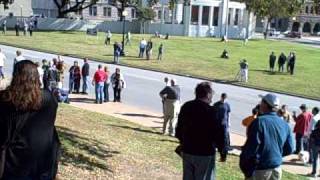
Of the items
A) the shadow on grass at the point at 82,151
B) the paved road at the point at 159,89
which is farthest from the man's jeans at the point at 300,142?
the shadow on grass at the point at 82,151

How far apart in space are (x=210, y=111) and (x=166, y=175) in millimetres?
4022

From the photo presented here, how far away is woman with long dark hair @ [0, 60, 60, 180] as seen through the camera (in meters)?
4.48

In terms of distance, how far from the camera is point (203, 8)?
282 feet

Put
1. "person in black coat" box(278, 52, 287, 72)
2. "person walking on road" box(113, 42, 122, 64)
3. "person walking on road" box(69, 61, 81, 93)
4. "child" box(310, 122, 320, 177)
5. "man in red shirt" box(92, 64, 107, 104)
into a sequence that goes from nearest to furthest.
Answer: "child" box(310, 122, 320, 177) → "man in red shirt" box(92, 64, 107, 104) → "person walking on road" box(69, 61, 81, 93) → "person walking on road" box(113, 42, 122, 64) → "person in black coat" box(278, 52, 287, 72)

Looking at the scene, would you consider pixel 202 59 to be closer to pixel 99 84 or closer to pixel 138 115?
pixel 99 84

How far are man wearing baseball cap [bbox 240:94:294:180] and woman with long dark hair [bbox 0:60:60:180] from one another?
2396mm

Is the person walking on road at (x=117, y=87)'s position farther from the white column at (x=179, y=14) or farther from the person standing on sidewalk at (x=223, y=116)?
the white column at (x=179, y=14)

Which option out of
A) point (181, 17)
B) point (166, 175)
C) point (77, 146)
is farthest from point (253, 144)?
point (181, 17)

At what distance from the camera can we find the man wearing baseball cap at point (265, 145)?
245 inches

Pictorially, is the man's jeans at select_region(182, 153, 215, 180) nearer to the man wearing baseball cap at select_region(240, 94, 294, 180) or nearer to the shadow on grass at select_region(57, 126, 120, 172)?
the man wearing baseball cap at select_region(240, 94, 294, 180)

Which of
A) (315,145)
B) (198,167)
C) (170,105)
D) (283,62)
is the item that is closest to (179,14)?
(283,62)

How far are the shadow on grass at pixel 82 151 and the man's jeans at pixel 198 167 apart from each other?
126 inches

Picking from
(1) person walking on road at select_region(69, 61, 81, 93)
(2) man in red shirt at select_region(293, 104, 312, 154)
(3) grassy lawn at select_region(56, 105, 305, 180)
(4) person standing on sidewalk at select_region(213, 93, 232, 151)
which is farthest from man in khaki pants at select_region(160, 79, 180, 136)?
(1) person walking on road at select_region(69, 61, 81, 93)

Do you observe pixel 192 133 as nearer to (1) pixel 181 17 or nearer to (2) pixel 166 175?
(2) pixel 166 175
